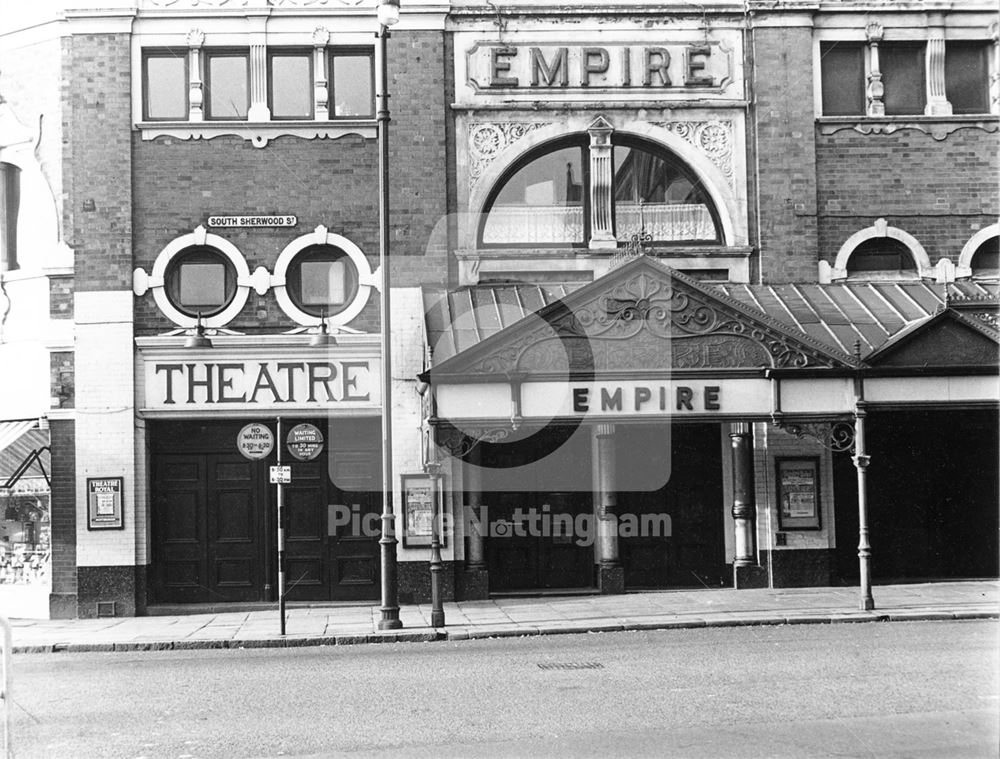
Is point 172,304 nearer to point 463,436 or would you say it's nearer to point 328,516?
point 328,516

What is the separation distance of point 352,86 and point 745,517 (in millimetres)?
9456

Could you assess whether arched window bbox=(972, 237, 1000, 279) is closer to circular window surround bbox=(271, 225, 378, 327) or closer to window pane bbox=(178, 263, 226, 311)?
circular window surround bbox=(271, 225, 378, 327)

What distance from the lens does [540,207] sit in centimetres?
2111

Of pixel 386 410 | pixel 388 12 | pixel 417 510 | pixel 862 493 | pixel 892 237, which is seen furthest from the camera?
pixel 892 237

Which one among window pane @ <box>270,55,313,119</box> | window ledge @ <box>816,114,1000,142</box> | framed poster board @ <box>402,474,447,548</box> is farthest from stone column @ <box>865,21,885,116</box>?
framed poster board @ <box>402,474,447,548</box>

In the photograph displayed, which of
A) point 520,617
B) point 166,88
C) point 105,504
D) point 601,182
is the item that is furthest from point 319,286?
point 520,617

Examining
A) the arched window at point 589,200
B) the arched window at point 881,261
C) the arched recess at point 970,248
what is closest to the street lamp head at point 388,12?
the arched window at point 589,200

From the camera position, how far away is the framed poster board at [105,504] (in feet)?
65.4

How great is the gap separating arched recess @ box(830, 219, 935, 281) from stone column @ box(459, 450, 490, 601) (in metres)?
6.76

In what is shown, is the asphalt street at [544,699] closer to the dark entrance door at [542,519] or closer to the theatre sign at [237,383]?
the dark entrance door at [542,519]

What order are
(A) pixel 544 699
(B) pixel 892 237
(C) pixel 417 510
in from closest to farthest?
1. (A) pixel 544 699
2. (C) pixel 417 510
3. (B) pixel 892 237

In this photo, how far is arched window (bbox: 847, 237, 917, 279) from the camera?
2108 centimetres

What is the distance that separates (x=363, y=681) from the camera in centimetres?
1255

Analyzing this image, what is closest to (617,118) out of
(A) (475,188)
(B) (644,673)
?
(A) (475,188)
